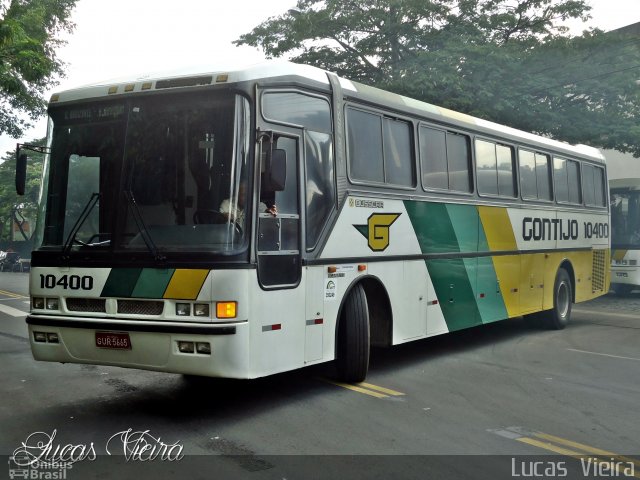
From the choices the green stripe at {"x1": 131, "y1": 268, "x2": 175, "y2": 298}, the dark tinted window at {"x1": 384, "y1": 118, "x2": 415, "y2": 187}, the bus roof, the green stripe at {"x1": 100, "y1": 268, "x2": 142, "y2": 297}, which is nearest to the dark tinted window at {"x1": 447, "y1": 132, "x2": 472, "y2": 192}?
the dark tinted window at {"x1": 384, "y1": 118, "x2": 415, "y2": 187}

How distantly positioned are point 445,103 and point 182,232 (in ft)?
46.6

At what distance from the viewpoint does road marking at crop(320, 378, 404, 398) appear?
7.48 metres

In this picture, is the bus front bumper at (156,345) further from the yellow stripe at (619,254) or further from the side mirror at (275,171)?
the yellow stripe at (619,254)

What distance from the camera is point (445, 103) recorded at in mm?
19250

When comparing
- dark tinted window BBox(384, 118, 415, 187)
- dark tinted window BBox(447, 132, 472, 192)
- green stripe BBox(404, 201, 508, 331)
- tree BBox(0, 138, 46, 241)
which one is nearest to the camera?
dark tinted window BBox(384, 118, 415, 187)

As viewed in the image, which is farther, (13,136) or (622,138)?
(13,136)

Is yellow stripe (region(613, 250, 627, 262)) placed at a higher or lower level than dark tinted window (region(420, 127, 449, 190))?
lower

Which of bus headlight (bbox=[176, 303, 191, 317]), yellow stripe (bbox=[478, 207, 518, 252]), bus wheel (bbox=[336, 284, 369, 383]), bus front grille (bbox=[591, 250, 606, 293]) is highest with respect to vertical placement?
yellow stripe (bbox=[478, 207, 518, 252])

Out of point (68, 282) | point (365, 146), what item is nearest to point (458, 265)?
point (365, 146)

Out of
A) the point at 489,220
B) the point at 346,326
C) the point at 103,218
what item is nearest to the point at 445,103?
the point at 489,220

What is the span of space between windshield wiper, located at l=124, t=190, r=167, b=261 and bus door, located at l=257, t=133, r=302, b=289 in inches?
34.9

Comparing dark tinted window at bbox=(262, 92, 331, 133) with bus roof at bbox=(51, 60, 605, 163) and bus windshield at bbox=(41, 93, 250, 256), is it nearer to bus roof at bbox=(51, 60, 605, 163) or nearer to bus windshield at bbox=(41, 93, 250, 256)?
bus roof at bbox=(51, 60, 605, 163)

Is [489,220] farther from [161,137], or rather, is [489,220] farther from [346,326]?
[161,137]

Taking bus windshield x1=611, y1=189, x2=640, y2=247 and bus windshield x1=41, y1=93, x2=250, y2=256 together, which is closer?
bus windshield x1=41, y1=93, x2=250, y2=256
